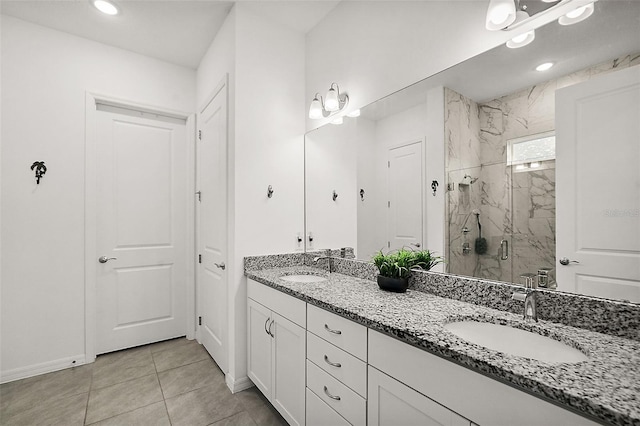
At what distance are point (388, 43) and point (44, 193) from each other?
2.82 metres

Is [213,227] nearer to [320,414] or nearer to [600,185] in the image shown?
[320,414]

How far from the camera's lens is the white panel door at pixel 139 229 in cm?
273

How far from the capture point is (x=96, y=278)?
8.82 ft

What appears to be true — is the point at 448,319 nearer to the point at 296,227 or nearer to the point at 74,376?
the point at 296,227

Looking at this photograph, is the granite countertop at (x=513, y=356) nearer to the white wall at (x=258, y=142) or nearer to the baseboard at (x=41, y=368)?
the white wall at (x=258, y=142)

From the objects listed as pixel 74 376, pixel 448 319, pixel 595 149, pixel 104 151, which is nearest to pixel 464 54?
pixel 595 149

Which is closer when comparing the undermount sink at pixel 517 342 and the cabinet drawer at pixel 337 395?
the undermount sink at pixel 517 342

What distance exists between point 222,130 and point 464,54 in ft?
5.72

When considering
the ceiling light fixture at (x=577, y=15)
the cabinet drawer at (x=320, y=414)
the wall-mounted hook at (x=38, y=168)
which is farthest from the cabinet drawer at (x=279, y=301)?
the wall-mounted hook at (x=38, y=168)

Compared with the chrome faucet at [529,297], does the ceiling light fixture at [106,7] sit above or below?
above

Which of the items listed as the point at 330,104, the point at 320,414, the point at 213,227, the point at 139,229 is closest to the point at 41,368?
the point at 139,229

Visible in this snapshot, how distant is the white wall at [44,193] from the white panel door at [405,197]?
8.43ft

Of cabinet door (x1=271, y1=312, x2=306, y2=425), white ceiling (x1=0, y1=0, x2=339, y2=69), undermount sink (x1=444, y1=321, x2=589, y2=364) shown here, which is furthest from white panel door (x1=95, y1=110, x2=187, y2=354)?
undermount sink (x1=444, y1=321, x2=589, y2=364)

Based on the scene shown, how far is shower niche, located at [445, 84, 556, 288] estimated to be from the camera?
3.79 feet
